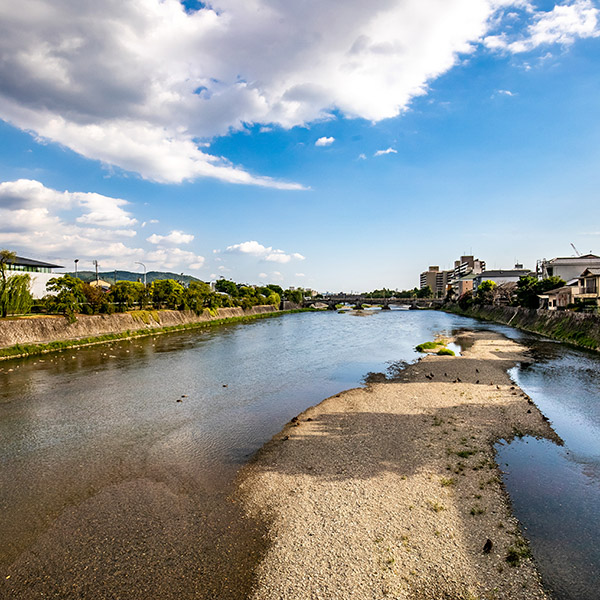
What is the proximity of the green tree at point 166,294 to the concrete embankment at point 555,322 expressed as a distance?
5779 cm

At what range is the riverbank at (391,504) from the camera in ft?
25.4

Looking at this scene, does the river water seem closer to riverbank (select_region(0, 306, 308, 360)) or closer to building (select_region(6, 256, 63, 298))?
riverbank (select_region(0, 306, 308, 360))

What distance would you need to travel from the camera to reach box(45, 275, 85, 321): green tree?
43.4 m

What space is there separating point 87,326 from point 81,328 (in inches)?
41.5

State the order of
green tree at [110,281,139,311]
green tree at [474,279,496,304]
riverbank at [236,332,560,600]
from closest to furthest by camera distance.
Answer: riverbank at [236,332,560,600] < green tree at [110,281,139,311] < green tree at [474,279,496,304]

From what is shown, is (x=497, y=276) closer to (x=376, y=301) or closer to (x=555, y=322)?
(x=376, y=301)

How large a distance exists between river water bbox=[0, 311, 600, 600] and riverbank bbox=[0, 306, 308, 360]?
425 cm

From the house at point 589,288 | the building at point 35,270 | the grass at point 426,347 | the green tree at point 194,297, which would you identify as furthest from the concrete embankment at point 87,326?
the house at point 589,288

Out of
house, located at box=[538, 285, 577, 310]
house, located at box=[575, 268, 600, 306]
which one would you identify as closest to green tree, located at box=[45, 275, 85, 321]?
house, located at box=[575, 268, 600, 306]

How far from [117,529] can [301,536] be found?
16.1 feet

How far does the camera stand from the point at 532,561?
834cm

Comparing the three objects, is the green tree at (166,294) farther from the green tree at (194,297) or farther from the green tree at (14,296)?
the green tree at (14,296)

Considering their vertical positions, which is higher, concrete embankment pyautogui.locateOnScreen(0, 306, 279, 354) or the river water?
concrete embankment pyautogui.locateOnScreen(0, 306, 279, 354)

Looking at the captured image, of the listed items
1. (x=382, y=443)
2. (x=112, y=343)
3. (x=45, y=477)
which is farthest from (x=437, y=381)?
(x=112, y=343)
